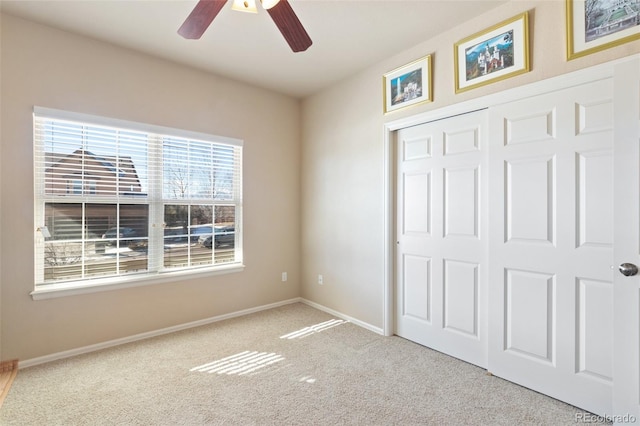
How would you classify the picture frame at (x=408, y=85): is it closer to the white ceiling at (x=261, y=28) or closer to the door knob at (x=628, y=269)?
the white ceiling at (x=261, y=28)

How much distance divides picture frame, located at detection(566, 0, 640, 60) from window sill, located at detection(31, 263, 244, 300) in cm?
362

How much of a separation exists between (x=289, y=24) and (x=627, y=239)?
2284 millimetres

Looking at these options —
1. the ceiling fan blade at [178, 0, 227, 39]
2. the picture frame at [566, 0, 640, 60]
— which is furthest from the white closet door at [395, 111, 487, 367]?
the ceiling fan blade at [178, 0, 227, 39]

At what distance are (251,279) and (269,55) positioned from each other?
255 centimetres

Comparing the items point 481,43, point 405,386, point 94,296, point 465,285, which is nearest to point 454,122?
point 481,43

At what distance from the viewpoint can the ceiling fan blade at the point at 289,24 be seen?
163cm

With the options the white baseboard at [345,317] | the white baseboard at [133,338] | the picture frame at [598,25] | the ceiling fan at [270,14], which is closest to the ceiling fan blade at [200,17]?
the ceiling fan at [270,14]

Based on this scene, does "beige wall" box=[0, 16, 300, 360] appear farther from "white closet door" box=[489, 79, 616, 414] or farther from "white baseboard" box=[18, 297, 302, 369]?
"white closet door" box=[489, 79, 616, 414]

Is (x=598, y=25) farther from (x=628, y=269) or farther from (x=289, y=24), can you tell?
(x=289, y=24)

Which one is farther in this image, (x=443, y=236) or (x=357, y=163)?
(x=357, y=163)

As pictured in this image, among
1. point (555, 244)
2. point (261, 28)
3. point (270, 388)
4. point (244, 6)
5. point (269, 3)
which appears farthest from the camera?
point (261, 28)

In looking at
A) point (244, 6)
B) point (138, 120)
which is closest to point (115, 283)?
point (138, 120)

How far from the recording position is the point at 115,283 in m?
2.81

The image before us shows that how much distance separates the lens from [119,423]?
179 cm
